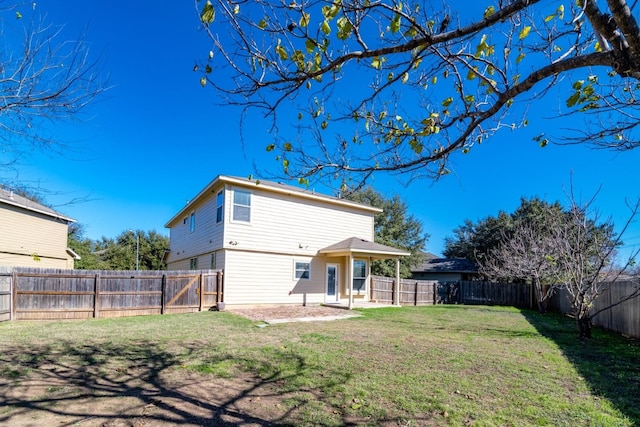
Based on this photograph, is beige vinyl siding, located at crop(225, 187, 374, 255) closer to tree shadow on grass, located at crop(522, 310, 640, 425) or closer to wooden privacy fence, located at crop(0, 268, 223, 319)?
wooden privacy fence, located at crop(0, 268, 223, 319)

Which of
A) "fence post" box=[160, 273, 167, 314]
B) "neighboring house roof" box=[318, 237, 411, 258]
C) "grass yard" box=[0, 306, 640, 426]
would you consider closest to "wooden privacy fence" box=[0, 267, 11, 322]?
"grass yard" box=[0, 306, 640, 426]

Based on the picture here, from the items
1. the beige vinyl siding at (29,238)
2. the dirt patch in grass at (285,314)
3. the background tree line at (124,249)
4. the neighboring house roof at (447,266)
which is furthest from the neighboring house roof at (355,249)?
the background tree line at (124,249)

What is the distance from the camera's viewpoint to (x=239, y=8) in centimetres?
277

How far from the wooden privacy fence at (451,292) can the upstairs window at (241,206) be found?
7.08m

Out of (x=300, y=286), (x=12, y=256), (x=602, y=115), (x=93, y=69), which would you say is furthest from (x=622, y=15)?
(x=12, y=256)

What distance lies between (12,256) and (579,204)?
74.9 feet

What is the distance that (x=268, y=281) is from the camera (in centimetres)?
1478

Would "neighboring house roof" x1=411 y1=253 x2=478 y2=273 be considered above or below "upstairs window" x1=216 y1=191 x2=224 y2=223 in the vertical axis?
below

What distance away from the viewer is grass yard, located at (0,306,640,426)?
3693 millimetres

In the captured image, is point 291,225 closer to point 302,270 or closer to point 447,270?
point 302,270

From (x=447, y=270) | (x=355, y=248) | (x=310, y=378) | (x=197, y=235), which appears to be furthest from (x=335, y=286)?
(x=447, y=270)

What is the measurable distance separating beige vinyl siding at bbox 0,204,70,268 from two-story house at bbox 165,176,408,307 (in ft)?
21.4

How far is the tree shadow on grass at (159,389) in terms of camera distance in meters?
3.60

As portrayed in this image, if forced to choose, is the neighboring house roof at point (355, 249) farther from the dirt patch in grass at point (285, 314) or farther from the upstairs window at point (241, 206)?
the upstairs window at point (241, 206)
